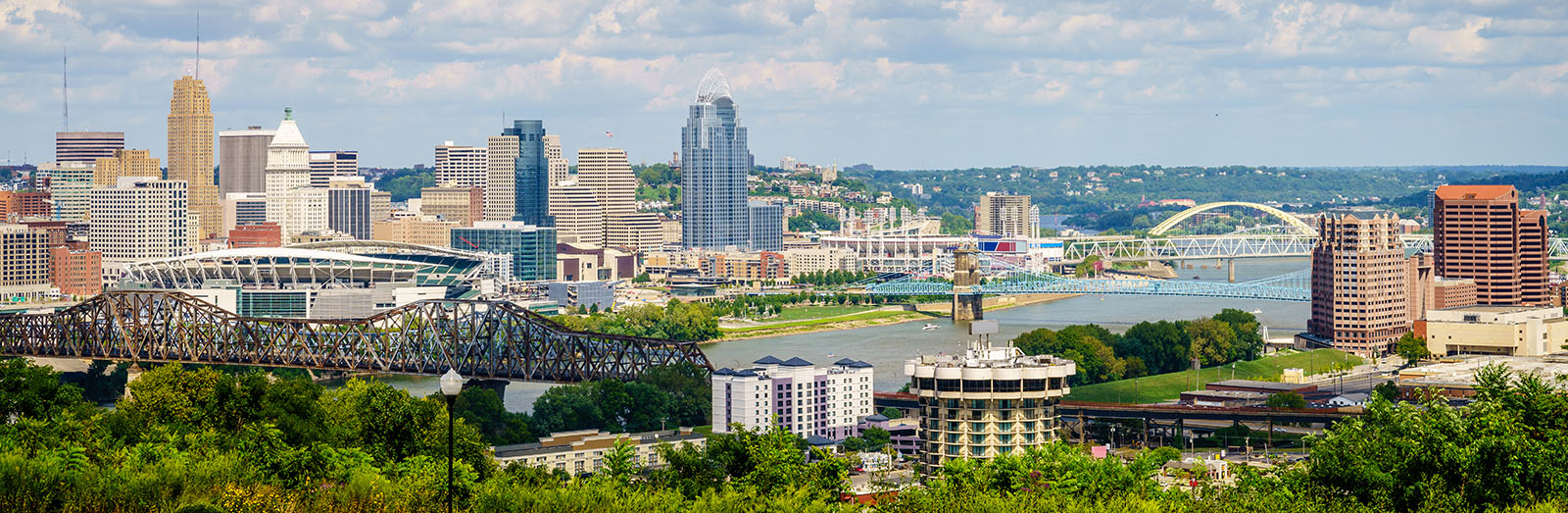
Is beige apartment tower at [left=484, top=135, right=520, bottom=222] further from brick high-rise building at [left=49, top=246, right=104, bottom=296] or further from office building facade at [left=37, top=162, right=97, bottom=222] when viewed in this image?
brick high-rise building at [left=49, top=246, right=104, bottom=296]

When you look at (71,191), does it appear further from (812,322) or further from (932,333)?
(932,333)

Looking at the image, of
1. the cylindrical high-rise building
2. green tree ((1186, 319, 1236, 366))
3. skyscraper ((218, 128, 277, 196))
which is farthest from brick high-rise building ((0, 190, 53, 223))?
the cylindrical high-rise building

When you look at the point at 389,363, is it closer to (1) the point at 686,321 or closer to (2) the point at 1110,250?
(1) the point at 686,321

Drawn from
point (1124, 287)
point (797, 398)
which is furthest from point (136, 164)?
point (797, 398)

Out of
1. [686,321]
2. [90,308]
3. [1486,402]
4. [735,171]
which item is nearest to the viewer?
[1486,402]

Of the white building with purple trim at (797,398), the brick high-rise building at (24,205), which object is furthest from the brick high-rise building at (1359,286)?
the brick high-rise building at (24,205)

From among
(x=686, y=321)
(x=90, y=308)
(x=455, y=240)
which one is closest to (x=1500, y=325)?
(x=686, y=321)
